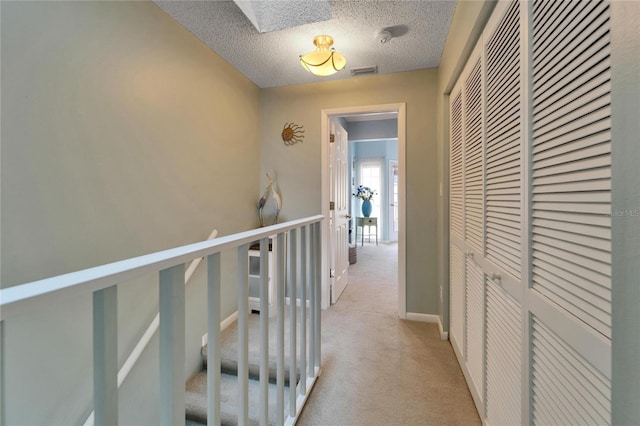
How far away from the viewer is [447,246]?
2.26 metres

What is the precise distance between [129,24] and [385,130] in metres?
4.23

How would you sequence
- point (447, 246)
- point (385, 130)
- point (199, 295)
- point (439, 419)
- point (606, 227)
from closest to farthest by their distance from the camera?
point (606, 227), point (439, 419), point (199, 295), point (447, 246), point (385, 130)

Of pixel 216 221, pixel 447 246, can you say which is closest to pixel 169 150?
pixel 216 221

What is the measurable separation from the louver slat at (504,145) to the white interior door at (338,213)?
1814mm

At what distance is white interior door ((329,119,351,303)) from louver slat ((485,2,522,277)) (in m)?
1.81

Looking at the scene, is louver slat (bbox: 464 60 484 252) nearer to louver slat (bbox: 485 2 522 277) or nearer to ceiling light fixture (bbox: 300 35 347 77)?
louver slat (bbox: 485 2 522 277)

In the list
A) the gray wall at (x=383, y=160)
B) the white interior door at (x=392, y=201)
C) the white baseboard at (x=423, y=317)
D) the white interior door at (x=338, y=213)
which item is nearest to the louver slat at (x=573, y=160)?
the white baseboard at (x=423, y=317)

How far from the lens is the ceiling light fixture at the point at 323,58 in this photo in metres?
1.87

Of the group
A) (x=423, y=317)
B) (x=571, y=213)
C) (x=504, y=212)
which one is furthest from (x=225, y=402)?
(x=571, y=213)

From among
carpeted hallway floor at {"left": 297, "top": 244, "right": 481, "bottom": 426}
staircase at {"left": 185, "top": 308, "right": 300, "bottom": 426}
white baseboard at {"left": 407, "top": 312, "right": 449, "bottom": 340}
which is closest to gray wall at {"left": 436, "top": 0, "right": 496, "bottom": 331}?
white baseboard at {"left": 407, "top": 312, "right": 449, "bottom": 340}

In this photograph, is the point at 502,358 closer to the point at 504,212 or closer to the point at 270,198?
the point at 504,212

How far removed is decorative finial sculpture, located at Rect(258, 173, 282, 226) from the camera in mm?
2848

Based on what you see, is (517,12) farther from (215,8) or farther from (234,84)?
(234,84)

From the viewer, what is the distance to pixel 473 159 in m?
1.54
